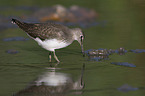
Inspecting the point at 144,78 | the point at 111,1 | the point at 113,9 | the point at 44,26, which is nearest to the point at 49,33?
the point at 44,26

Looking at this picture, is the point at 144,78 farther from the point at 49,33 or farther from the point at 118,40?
the point at 118,40

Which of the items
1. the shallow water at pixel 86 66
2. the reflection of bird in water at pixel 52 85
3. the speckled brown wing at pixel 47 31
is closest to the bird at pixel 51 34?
the speckled brown wing at pixel 47 31

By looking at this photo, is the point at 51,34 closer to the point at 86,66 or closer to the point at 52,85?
the point at 86,66

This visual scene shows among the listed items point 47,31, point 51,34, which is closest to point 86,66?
point 51,34

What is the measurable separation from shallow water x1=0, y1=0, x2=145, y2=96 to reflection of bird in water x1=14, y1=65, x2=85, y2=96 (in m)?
0.02

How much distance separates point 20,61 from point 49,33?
1119 mm

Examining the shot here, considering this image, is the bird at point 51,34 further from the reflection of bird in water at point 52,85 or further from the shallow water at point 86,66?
the reflection of bird in water at point 52,85

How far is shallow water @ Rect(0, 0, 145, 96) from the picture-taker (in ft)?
20.2

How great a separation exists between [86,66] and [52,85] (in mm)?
1588

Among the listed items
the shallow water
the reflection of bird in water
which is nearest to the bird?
the shallow water

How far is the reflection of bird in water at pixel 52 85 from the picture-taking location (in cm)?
600

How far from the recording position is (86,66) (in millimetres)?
7809

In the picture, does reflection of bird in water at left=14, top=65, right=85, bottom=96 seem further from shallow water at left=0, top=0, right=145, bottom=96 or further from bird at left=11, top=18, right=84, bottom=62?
bird at left=11, top=18, right=84, bottom=62

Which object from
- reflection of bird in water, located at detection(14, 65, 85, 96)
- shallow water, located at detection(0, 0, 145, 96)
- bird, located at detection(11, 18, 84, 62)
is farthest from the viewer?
bird, located at detection(11, 18, 84, 62)
